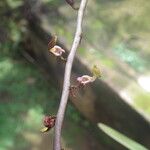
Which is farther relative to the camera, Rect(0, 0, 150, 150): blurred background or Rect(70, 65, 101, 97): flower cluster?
Rect(0, 0, 150, 150): blurred background

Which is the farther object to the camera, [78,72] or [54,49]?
[78,72]

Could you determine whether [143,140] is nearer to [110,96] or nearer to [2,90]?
[110,96]

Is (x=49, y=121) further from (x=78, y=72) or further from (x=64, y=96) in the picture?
(x=78, y=72)

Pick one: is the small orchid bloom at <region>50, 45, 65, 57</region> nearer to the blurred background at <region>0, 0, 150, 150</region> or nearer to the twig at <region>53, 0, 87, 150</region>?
the twig at <region>53, 0, 87, 150</region>

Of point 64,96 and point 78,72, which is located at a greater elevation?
point 78,72

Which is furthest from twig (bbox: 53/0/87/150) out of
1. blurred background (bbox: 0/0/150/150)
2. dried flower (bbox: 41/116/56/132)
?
blurred background (bbox: 0/0/150/150)

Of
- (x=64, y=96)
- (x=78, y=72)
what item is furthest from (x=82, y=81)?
(x=78, y=72)

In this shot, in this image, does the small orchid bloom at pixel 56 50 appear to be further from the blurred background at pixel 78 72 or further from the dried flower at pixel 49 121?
the blurred background at pixel 78 72

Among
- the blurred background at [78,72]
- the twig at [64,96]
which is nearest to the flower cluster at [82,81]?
the twig at [64,96]

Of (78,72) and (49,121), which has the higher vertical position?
(78,72)
